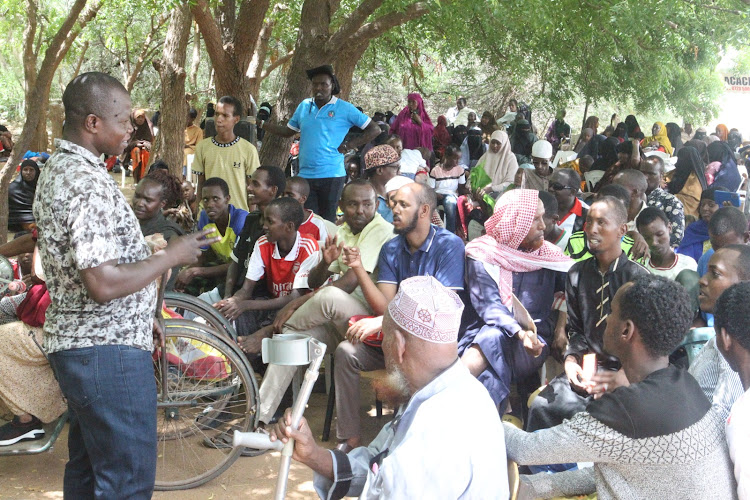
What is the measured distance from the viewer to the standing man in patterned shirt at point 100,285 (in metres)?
2.46

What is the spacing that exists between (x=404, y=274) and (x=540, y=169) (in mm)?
4435

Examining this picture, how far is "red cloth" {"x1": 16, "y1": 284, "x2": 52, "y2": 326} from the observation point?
143 inches

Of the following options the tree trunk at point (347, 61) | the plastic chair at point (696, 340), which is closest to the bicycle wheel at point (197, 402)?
the plastic chair at point (696, 340)

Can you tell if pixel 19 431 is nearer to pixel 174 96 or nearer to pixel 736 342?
pixel 736 342

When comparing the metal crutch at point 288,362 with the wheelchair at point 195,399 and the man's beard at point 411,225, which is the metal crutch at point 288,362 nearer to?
the wheelchair at point 195,399

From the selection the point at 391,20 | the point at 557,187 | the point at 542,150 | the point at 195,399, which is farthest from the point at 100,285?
the point at 391,20

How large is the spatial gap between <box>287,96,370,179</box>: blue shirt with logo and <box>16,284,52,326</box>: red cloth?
3629 mm

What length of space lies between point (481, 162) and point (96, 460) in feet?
24.3

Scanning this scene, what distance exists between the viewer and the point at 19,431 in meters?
3.83

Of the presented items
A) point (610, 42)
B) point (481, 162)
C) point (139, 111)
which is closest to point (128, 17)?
point (139, 111)

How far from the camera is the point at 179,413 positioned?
155 inches

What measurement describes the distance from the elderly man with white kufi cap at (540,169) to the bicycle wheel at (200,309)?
14.4 feet

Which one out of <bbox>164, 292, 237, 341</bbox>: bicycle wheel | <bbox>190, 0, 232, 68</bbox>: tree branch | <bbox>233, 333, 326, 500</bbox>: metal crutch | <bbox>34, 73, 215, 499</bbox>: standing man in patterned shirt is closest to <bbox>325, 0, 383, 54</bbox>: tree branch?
<bbox>190, 0, 232, 68</bbox>: tree branch

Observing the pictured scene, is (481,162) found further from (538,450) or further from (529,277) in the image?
(538,450)
